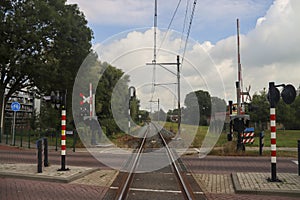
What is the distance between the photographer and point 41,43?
963 inches

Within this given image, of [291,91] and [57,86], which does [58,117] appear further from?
[291,91]

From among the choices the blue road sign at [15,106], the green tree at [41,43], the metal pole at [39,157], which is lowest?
the metal pole at [39,157]

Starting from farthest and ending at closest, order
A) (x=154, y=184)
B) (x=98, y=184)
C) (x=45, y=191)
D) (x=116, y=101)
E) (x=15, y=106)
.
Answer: (x=15, y=106)
(x=116, y=101)
(x=154, y=184)
(x=98, y=184)
(x=45, y=191)

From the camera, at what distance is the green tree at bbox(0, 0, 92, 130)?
2338 centimetres

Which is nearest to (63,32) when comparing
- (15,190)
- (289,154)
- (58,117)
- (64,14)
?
(64,14)

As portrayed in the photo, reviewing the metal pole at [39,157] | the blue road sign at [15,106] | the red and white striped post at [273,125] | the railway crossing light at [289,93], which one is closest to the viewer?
the red and white striped post at [273,125]

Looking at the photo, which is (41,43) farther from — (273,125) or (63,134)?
(273,125)

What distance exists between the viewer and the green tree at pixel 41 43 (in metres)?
23.4

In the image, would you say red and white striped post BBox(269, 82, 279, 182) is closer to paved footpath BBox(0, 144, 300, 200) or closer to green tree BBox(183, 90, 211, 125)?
paved footpath BBox(0, 144, 300, 200)

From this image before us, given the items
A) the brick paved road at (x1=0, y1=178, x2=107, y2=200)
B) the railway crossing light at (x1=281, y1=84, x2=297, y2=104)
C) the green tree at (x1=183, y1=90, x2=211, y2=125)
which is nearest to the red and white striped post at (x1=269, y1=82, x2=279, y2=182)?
the railway crossing light at (x1=281, y1=84, x2=297, y2=104)

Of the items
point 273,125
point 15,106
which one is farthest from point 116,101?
point 273,125

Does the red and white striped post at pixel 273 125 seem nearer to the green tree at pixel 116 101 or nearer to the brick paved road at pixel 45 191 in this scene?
the brick paved road at pixel 45 191

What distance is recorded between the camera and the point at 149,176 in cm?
920

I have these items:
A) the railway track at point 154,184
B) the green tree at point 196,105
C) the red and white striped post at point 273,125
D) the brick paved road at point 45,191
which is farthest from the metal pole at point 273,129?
→ the green tree at point 196,105
